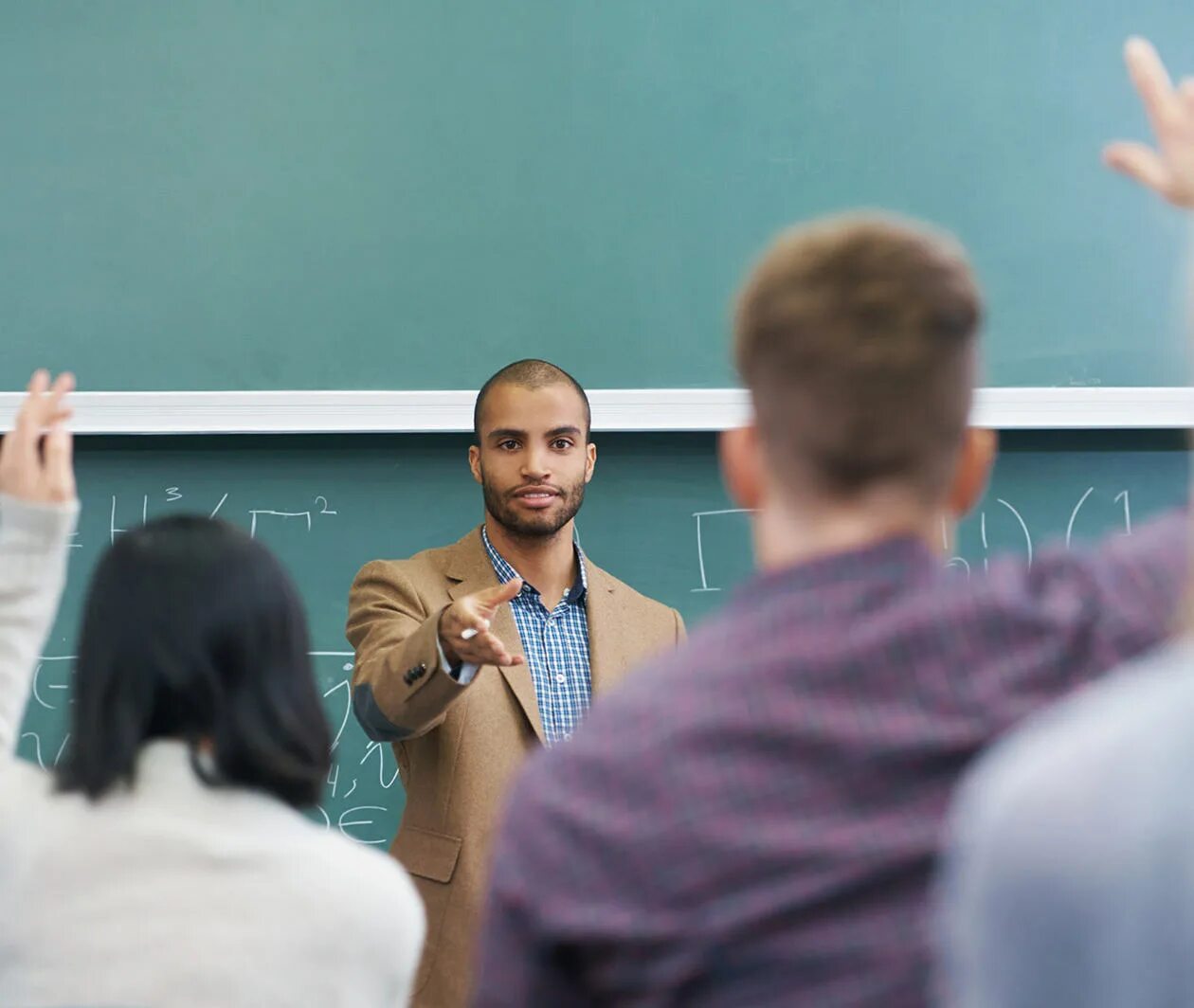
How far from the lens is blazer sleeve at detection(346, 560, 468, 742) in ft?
6.95

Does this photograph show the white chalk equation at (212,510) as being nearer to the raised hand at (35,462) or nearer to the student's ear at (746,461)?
the raised hand at (35,462)

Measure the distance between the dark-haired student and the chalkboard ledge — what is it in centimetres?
161

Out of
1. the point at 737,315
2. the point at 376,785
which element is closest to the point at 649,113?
the point at 376,785

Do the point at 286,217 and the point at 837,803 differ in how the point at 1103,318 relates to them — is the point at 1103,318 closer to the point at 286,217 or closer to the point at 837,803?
the point at 286,217

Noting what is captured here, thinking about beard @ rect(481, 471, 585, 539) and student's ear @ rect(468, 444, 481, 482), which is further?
student's ear @ rect(468, 444, 481, 482)

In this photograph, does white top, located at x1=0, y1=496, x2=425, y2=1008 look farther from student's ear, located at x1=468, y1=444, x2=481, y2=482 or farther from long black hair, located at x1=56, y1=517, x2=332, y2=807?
student's ear, located at x1=468, y1=444, x2=481, y2=482

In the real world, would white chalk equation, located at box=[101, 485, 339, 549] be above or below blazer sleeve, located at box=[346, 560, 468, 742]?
above

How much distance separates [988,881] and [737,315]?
1.52ft

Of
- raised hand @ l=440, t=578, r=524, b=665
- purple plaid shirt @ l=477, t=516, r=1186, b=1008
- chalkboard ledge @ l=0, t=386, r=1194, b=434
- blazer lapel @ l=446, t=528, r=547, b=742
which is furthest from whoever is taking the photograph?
chalkboard ledge @ l=0, t=386, r=1194, b=434

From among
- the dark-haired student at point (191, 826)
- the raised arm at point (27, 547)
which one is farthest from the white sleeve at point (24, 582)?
the dark-haired student at point (191, 826)

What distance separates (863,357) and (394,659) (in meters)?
1.46

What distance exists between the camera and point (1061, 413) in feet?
9.54

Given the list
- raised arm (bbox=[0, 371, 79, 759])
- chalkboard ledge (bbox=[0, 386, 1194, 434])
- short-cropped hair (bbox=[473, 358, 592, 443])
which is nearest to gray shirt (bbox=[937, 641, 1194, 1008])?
raised arm (bbox=[0, 371, 79, 759])

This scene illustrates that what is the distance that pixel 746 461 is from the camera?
92 cm
